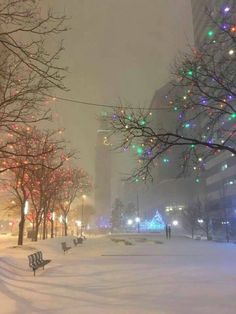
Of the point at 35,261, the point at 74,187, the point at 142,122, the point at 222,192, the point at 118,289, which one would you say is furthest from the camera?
the point at 222,192

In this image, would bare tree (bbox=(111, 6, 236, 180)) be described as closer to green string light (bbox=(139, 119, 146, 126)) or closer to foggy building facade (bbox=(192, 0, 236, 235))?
green string light (bbox=(139, 119, 146, 126))

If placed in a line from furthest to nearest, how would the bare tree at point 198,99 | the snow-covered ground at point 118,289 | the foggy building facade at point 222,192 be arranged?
the foggy building facade at point 222,192
the bare tree at point 198,99
the snow-covered ground at point 118,289

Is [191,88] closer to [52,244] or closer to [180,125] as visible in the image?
[180,125]

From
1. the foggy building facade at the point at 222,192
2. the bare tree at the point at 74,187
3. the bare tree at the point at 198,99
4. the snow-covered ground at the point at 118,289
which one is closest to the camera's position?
the snow-covered ground at the point at 118,289

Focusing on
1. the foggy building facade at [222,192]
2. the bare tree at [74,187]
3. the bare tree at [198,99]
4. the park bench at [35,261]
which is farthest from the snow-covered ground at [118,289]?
the foggy building facade at [222,192]

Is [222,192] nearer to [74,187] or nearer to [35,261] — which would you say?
[74,187]

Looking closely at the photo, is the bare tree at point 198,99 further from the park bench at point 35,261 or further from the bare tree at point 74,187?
the bare tree at point 74,187

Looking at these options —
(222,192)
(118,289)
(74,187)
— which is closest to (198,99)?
(118,289)

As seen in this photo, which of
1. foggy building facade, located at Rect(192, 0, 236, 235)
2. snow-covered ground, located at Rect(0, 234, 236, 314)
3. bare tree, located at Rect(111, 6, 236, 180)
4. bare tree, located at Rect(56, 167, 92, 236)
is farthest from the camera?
foggy building facade, located at Rect(192, 0, 236, 235)

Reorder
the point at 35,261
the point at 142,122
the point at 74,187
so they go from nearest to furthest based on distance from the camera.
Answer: the point at 142,122 < the point at 35,261 < the point at 74,187

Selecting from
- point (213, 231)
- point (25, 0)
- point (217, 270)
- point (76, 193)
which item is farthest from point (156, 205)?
point (25, 0)

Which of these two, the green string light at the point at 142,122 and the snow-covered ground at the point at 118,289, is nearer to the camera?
the snow-covered ground at the point at 118,289

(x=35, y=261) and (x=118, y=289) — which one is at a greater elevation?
(x=35, y=261)

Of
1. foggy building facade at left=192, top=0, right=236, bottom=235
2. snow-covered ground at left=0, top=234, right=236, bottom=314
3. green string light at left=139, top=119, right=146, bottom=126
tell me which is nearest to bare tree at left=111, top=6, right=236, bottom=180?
green string light at left=139, top=119, right=146, bottom=126
